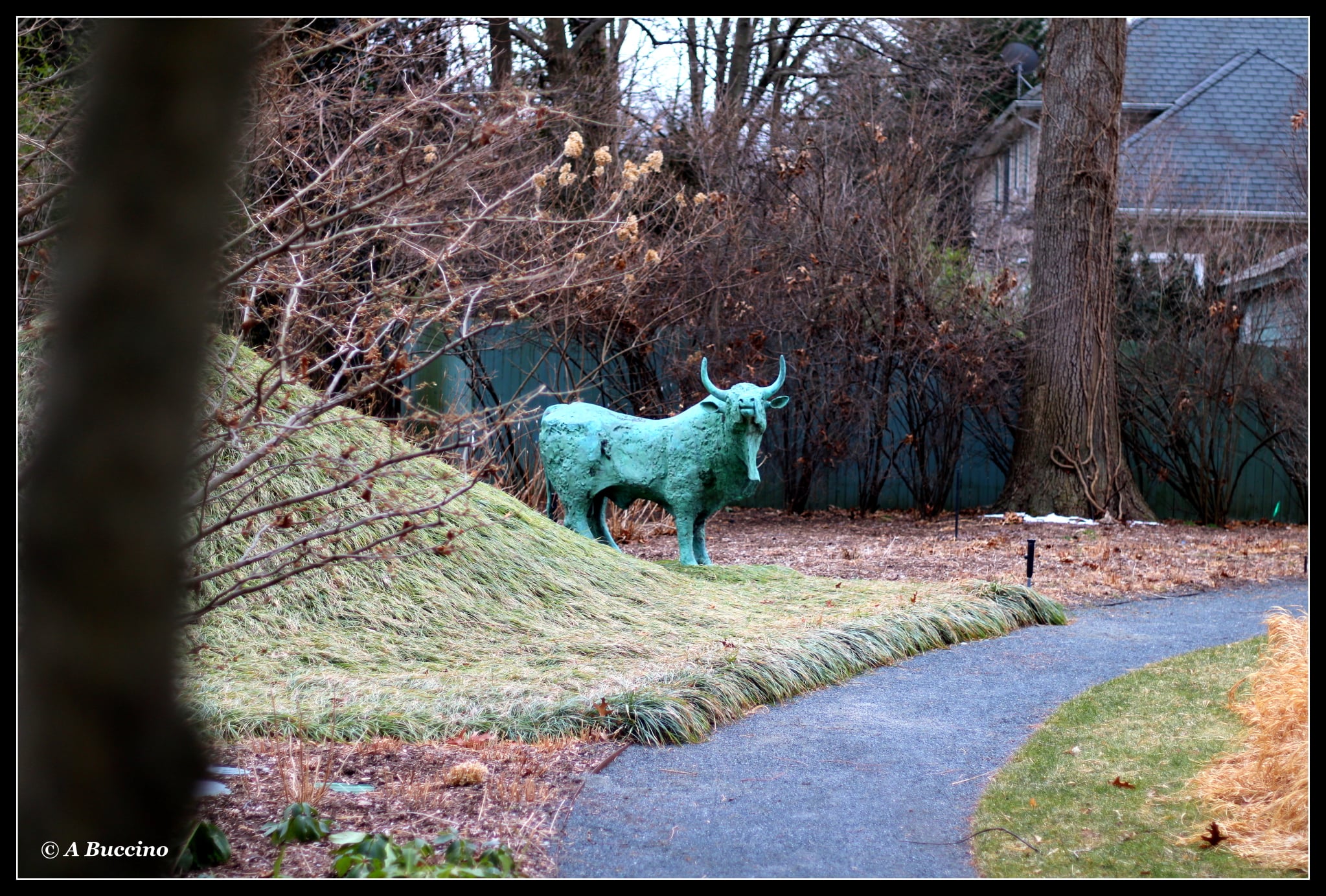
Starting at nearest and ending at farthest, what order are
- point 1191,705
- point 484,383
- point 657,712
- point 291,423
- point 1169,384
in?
point 291,423, point 657,712, point 1191,705, point 484,383, point 1169,384

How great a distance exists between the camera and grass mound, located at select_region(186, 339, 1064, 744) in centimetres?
465

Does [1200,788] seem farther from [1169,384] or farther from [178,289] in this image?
[1169,384]

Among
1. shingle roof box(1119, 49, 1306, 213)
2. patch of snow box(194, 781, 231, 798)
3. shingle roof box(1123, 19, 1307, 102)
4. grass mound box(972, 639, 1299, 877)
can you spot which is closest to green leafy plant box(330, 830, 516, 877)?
patch of snow box(194, 781, 231, 798)

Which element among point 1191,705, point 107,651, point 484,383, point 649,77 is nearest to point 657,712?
point 1191,705

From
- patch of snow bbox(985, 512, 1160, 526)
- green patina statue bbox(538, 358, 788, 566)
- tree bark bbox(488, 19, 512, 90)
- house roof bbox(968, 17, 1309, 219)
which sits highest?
house roof bbox(968, 17, 1309, 219)

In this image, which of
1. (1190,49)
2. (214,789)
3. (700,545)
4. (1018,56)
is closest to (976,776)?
(214,789)

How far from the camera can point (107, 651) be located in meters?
1.10

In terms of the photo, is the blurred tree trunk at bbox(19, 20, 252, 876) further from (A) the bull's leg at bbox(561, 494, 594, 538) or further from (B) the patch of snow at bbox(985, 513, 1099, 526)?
(B) the patch of snow at bbox(985, 513, 1099, 526)

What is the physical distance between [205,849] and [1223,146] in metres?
23.4

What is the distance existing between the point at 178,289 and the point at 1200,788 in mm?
3852

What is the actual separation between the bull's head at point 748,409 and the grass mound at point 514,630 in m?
0.95

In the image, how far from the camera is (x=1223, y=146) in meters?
21.9

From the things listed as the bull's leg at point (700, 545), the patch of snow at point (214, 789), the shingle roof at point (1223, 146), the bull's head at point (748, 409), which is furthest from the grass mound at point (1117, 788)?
the shingle roof at point (1223, 146)

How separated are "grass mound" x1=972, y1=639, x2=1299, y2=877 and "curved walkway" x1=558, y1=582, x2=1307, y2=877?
0.38 ft
